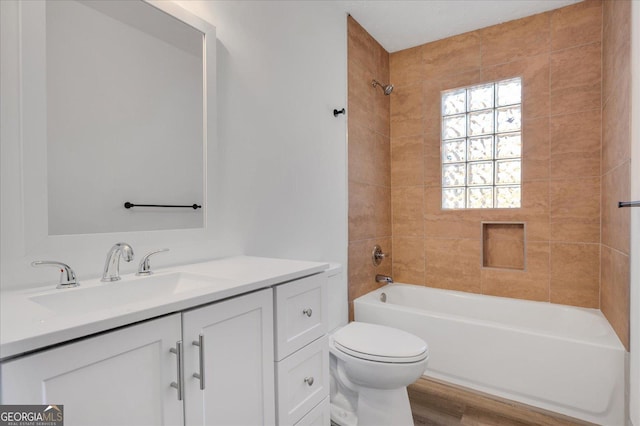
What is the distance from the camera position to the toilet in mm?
1522

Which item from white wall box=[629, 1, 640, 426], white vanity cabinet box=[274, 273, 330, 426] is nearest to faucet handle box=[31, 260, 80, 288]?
white vanity cabinet box=[274, 273, 330, 426]

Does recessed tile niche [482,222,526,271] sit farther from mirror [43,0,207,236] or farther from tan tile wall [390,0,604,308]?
mirror [43,0,207,236]

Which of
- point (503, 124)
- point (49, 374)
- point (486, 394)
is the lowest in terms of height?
point (486, 394)

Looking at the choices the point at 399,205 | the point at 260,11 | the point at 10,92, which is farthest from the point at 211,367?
the point at 399,205

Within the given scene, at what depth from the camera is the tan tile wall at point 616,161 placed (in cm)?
167

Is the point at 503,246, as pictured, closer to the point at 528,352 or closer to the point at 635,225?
the point at 528,352

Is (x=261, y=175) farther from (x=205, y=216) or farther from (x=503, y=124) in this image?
(x=503, y=124)

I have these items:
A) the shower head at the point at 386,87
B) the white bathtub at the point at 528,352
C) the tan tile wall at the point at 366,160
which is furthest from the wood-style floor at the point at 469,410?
the shower head at the point at 386,87

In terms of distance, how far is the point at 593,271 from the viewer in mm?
2305

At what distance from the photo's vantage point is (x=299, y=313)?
109 centimetres

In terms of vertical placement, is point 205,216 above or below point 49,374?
above

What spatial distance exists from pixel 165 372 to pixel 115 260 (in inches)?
18.0

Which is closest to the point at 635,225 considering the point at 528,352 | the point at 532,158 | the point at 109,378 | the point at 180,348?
the point at 528,352

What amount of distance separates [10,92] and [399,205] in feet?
8.84
